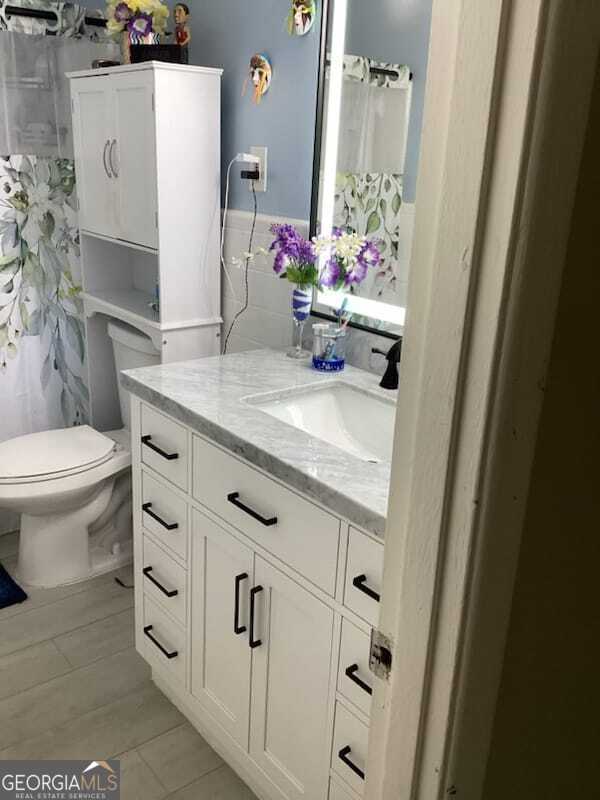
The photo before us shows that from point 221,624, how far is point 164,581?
27 cm

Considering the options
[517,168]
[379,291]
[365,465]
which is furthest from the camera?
[379,291]

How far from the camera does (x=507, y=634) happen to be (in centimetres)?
70

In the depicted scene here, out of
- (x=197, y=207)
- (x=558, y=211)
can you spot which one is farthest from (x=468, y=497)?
(x=197, y=207)

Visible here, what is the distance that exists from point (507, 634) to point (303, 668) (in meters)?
0.77

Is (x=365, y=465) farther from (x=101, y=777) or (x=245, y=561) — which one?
(x=101, y=777)

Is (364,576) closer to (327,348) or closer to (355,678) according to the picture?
(355,678)

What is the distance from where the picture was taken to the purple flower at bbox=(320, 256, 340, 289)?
1877 millimetres

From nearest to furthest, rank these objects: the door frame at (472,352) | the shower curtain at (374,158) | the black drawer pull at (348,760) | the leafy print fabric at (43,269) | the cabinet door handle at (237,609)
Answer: the door frame at (472,352) → the black drawer pull at (348,760) → the cabinet door handle at (237,609) → the shower curtain at (374,158) → the leafy print fabric at (43,269)

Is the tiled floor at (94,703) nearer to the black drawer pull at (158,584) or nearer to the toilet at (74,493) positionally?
the toilet at (74,493)

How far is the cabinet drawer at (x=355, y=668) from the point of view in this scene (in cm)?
122

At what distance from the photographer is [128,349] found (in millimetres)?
2471

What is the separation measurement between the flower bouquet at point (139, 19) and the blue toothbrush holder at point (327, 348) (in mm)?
1018

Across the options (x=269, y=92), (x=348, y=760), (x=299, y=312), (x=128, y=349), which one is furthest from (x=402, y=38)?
(x=348, y=760)

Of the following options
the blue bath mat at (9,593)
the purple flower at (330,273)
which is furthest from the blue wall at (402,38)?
the blue bath mat at (9,593)
